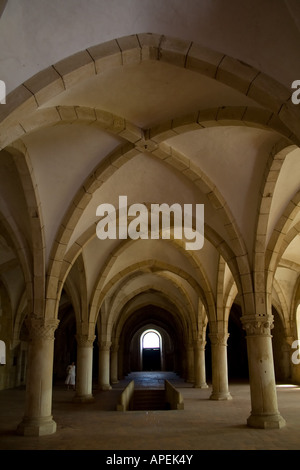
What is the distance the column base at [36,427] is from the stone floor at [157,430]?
0.16 metres

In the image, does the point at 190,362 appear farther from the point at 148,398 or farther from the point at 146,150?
the point at 146,150

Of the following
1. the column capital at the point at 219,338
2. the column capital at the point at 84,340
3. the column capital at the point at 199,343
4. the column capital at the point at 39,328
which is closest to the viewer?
the column capital at the point at 39,328

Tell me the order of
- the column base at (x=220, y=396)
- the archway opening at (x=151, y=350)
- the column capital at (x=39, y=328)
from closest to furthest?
the column capital at (x=39, y=328), the column base at (x=220, y=396), the archway opening at (x=151, y=350)

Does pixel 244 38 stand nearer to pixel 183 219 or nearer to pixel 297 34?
pixel 297 34

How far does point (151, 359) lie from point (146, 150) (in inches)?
1180

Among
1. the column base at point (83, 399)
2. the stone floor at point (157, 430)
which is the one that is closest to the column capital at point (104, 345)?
the column base at point (83, 399)

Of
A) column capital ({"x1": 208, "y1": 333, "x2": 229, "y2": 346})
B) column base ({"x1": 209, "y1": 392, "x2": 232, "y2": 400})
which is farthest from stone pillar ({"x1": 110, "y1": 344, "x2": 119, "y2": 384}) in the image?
column capital ({"x1": 208, "y1": 333, "x2": 229, "y2": 346})

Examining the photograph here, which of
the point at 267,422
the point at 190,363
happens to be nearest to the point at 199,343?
the point at 190,363

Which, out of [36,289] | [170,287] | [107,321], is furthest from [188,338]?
[36,289]

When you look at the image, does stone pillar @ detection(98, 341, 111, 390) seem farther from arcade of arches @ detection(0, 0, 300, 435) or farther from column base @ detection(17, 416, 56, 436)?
column base @ detection(17, 416, 56, 436)

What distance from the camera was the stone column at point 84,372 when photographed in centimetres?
1170

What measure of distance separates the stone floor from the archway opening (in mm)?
24466

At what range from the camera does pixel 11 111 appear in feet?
14.0

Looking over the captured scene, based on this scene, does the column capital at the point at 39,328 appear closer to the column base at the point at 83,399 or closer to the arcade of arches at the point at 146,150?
the arcade of arches at the point at 146,150
